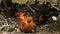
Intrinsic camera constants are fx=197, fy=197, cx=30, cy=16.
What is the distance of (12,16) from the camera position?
14.4 ft

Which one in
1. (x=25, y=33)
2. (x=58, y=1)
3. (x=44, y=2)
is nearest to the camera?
(x=25, y=33)

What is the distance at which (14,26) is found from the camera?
3756mm

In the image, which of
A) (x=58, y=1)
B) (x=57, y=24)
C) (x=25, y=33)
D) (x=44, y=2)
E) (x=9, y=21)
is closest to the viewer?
(x=25, y=33)

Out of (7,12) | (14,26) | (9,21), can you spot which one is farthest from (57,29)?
(7,12)

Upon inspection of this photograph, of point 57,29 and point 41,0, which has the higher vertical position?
point 41,0

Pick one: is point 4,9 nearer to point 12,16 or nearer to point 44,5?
point 12,16

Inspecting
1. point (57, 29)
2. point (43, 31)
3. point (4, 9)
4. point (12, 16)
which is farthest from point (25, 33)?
point (4, 9)

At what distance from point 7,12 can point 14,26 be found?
852 mm

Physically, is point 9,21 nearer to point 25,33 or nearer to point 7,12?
point 7,12

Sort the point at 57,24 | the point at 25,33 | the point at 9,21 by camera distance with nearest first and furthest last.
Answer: the point at 25,33, the point at 57,24, the point at 9,21

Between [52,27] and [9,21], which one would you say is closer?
[52,27]

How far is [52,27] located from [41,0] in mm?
1046

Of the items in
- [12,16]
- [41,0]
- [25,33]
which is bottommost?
[25,33]

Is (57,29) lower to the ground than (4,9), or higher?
lower
